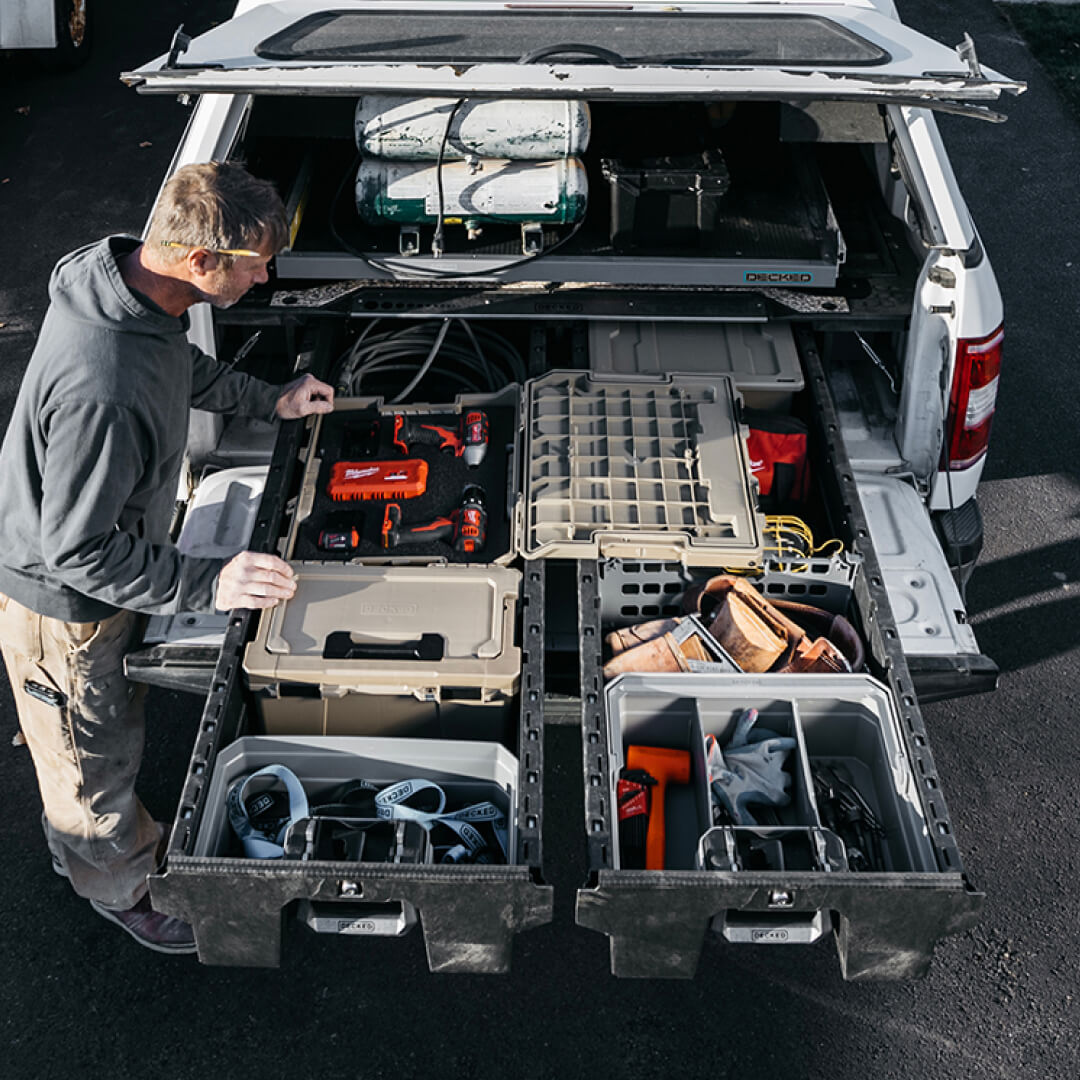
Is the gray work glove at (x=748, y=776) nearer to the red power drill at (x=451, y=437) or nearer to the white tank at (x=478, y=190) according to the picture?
the red power drill at (x=451, y=437)

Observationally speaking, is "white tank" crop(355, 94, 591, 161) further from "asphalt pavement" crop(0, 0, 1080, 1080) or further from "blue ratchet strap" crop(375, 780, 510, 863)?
"blue ratchet strap" crop(375, 780, 510, 863)

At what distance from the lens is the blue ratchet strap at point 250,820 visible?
2.59m

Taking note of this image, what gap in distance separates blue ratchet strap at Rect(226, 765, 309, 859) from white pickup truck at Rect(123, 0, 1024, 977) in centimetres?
5

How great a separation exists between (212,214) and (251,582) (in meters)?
0.84

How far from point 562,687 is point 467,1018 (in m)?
0.97

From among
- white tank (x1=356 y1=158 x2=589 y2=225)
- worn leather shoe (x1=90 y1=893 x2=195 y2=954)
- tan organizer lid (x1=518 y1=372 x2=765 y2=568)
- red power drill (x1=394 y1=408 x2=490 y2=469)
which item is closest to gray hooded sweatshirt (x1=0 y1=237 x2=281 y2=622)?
red power drill (x1=394 y1=408 x2=490 y2=469)

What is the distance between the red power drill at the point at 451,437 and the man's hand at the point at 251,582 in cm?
85

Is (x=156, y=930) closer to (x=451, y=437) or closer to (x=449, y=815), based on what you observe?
(x=449, y=815)

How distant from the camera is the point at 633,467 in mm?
3350

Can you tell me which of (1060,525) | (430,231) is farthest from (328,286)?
(1060,525)

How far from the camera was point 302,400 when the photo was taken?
11.2 feet

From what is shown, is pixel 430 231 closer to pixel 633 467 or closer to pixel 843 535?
pixel 633 467

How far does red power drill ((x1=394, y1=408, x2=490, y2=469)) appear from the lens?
11.6 feet

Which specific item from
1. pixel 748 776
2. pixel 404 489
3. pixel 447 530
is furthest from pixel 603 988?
pixel 404 489
